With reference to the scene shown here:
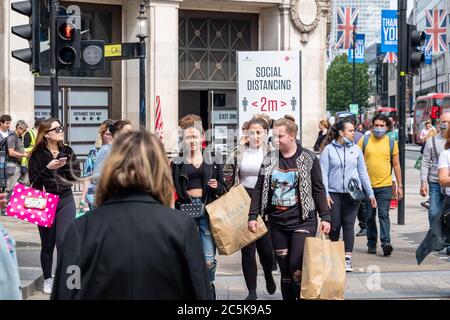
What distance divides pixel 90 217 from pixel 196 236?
0.44 meters

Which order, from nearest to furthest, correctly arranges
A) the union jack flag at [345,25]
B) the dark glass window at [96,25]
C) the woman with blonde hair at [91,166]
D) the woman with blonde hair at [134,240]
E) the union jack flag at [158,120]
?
the woman with blonde hair at [134,240], the woman with blonde hair at [91,166], the union jack flag at [158,120], the dark glass window at [96,25], the union jack flag at [345,25]

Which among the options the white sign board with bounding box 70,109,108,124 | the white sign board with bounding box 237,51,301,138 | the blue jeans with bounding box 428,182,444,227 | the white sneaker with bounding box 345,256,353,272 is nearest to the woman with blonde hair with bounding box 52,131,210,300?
the white sneaker with bounding box 345,256,353,272

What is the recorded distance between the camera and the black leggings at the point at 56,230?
9391mm

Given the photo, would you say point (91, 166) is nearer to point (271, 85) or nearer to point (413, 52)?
point (271, 85)

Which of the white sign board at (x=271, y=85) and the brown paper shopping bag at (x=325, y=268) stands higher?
the white sign board at (x=271, y=85)

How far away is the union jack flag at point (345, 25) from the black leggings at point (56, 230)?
1494 inches

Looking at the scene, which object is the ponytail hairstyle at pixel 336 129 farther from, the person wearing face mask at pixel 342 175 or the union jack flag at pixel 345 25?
the union jack flag at pixel 345 25

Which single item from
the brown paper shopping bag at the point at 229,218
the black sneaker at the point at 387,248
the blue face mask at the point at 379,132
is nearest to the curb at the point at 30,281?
the brown paper shopping bag at the point at 229,218

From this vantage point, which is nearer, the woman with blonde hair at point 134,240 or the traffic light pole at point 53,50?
the woman with blonde hair at point 134,240

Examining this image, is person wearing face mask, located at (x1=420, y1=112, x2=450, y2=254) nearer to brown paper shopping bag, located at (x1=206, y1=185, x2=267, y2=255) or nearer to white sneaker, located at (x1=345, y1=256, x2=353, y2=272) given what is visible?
white sneaker, located at (x1=345, y1=256, x2=353, y2=272)

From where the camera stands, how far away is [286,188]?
7844 millimetres

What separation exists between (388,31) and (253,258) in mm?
21929
